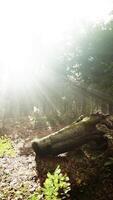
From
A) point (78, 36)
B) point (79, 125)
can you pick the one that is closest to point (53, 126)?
point (79, 125)

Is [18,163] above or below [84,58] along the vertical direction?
below

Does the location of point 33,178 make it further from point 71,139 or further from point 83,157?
point 71,139

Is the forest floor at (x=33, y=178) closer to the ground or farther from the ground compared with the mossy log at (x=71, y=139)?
closer to the ground

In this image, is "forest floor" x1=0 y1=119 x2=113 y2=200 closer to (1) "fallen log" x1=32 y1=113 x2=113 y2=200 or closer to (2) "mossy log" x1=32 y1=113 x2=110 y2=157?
(1) "fallen log" x1=32 y1=113 x2=113 y2=200

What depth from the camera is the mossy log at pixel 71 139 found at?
7.47 m

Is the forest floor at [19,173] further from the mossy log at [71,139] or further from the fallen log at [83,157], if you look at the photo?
the mossy log at [71,139]

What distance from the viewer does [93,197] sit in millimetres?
5617

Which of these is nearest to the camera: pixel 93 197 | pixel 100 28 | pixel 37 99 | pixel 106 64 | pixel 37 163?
pixel 93 197

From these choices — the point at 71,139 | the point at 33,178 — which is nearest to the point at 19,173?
the point at 33,178

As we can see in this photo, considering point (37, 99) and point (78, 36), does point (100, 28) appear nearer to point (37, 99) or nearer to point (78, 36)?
point (78, 36)

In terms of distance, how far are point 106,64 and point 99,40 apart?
4.55ft

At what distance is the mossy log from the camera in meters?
7.47

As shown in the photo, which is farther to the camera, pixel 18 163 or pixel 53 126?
pixel 53 126

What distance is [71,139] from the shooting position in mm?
7539
